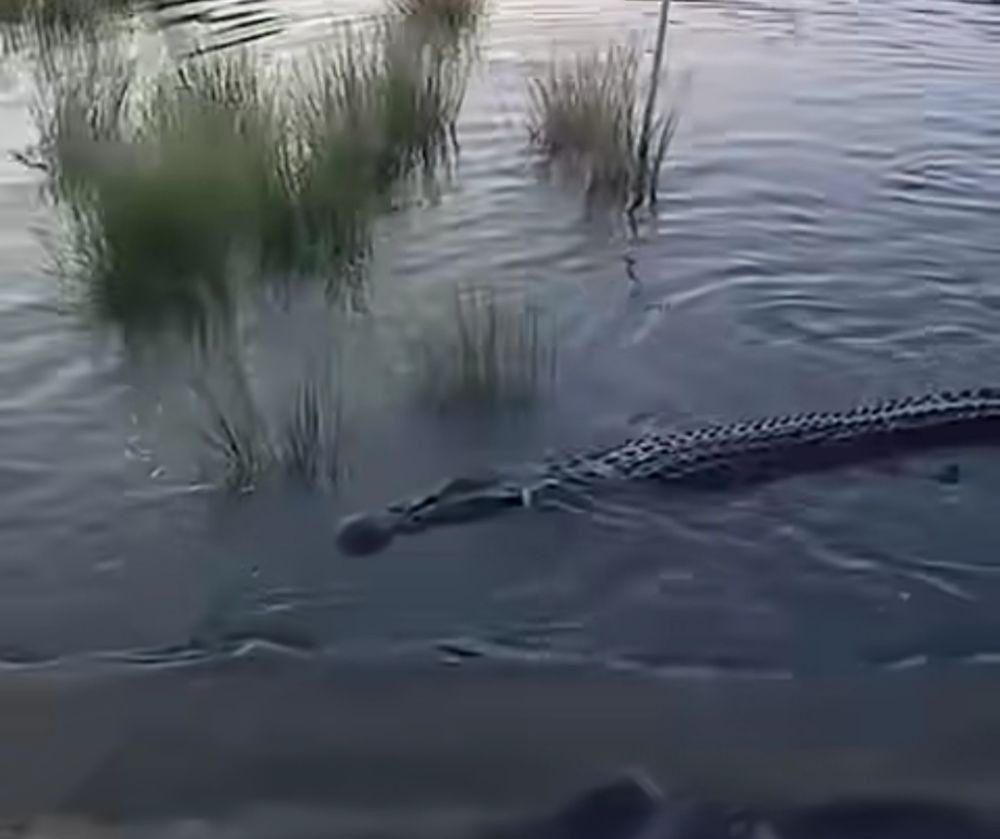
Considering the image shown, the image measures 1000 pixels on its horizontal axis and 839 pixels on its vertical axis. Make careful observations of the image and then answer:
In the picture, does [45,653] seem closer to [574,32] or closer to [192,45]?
[192,45]

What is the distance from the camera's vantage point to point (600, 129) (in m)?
8.30

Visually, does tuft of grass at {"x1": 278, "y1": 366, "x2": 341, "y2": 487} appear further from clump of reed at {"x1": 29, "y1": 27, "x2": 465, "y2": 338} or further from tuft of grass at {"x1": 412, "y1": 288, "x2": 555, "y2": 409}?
clump of reed at {"x1": 29, "y1": 27, "x2": 465, "y2": 338}

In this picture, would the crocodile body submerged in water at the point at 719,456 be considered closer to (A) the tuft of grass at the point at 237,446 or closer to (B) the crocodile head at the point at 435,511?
(B) the crocodile head at the point at 435,511

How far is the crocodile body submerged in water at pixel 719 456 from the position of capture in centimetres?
509

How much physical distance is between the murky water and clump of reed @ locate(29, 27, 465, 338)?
0.22 meters

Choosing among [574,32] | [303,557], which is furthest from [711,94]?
[303,557]

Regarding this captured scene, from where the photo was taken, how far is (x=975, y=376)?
601cm

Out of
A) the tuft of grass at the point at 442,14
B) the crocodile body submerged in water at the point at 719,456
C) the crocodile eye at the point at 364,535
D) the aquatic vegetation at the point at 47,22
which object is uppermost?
the tuft of grass at the point at 442,14

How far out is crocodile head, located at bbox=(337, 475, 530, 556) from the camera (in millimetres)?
4949

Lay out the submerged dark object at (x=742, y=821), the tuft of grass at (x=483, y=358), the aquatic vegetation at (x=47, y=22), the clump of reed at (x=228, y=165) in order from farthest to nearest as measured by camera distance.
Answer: the aquatic vegetation at (x=47, y=22)
the clump of reed at (x=228, y=165)
the tuft of grass at (x=483, y=358)
the submerged dark object at (x=742, y=821)

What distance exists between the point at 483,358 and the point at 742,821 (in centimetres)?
238

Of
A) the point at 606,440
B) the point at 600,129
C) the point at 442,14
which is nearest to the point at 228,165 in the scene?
the point at 606,440

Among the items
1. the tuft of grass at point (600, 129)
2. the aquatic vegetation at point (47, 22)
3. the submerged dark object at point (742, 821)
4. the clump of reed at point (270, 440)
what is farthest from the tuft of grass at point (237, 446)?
the aquatic vegetation at point (47, 22)

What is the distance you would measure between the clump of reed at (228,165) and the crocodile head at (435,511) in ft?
4.37
